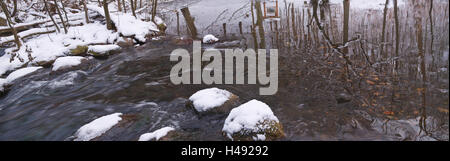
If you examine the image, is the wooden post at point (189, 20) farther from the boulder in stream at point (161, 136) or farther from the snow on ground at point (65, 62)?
the boulder in stream at point (161, 136)

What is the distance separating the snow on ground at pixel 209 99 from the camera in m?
4.98

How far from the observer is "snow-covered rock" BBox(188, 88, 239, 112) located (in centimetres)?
498

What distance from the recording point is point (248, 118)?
3.92 meters

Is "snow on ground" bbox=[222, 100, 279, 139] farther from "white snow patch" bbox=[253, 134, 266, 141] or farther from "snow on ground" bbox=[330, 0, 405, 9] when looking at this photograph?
"snow on ground" bbox=[330, 0, 405, 9]

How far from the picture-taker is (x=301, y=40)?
9.41 m

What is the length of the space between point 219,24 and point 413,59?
10243 mm

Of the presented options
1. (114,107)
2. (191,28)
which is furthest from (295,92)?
(191,28)

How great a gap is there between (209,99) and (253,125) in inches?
57.1

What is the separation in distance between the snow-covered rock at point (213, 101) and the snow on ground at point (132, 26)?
8.24m

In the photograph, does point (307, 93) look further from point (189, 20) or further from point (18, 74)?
point (189, 20)

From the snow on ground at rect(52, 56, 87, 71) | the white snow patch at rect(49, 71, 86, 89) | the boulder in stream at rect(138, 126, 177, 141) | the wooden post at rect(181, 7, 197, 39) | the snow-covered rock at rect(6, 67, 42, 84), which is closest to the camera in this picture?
the boulder in stream at rect(138, 126, 177, 141)

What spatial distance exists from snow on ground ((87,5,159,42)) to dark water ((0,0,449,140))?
2841 mm

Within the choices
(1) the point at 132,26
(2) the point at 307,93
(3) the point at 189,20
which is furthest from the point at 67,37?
(2) the point at 307,93

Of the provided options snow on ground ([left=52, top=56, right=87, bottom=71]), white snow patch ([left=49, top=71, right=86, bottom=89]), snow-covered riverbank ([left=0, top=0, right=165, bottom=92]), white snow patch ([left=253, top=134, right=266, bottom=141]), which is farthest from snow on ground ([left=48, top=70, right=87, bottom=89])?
white snow patch ([left=253, top=134, right=266, bottom=141])
